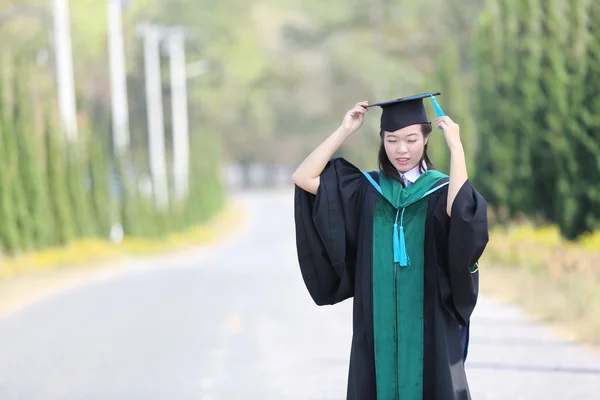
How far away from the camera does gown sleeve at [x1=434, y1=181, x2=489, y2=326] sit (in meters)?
4.96

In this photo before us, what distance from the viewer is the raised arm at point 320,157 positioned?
540 cm

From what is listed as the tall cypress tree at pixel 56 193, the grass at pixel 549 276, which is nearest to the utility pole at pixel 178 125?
the tall cypress tree at pixel 56 193

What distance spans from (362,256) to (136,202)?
31664mm

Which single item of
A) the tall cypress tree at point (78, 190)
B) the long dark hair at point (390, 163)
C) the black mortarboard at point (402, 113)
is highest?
the black mortarboard at point (402, 113)

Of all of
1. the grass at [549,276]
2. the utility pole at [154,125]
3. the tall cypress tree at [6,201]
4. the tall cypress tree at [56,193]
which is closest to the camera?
the grass at [549,276]

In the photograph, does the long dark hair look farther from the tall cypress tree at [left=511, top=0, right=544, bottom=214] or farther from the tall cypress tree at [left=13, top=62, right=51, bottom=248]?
the tall cypress tree at [left=13, top=62, right=51, bottom=248]

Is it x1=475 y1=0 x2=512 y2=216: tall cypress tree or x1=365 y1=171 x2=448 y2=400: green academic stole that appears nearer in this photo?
x1=365 y1=171 x2=448 y2=400: green academic stole

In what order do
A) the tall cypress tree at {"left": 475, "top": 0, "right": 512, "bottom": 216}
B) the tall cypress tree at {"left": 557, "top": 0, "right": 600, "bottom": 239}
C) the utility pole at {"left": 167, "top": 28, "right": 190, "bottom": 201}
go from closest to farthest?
the tall cypress tree at {"left": 557, "top": 0, "right": 600, "bottom": 239} < the tall cypress tree at {"left": 475, "top": 0, "right": 512, "bottom": 216} < the utility pole at {"left": 167, "top": 28, "right": 190, "bottom": 201}

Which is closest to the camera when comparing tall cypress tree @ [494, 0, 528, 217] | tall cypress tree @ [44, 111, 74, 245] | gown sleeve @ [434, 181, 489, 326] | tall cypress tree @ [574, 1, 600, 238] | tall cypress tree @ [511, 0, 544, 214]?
gown sleeve @ [434, 181, 489, 326]

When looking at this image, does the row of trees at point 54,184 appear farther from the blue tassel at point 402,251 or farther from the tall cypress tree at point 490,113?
the blue tassel at point 402,251

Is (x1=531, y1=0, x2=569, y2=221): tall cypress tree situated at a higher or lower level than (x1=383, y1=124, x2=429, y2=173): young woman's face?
lower

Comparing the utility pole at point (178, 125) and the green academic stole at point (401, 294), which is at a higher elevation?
the green academic stole at point (401, 294)

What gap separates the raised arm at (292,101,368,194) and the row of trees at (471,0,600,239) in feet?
37.7

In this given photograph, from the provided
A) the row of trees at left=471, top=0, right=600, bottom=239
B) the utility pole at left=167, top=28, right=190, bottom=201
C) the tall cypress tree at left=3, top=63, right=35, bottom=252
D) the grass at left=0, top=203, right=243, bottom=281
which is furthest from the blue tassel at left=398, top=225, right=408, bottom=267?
the utility pole at left=167, top=28, right=190, bottom=201
